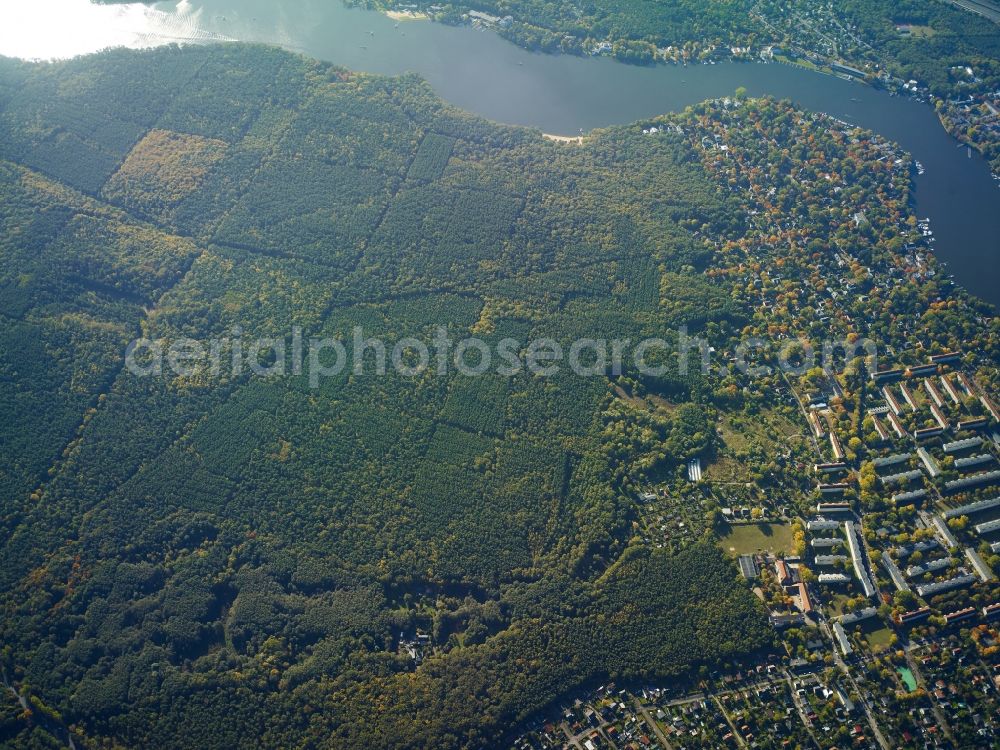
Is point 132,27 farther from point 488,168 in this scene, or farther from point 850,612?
point 850,612

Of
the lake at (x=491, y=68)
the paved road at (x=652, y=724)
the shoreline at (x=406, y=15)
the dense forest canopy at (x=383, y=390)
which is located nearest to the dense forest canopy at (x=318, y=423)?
the dense forest canopy at (x=383, y=390)

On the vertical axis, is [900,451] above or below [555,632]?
above

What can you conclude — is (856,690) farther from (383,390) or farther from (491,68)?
(491,68)

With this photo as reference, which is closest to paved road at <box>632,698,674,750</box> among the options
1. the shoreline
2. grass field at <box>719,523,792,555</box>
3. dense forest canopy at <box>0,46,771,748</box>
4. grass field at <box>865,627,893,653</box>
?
dense forest canopy at <box>0,46,771,748</box>

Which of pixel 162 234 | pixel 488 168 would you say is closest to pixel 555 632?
pixel 488 168

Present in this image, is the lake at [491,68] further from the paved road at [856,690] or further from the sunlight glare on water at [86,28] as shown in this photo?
the paved road at [856,690]
